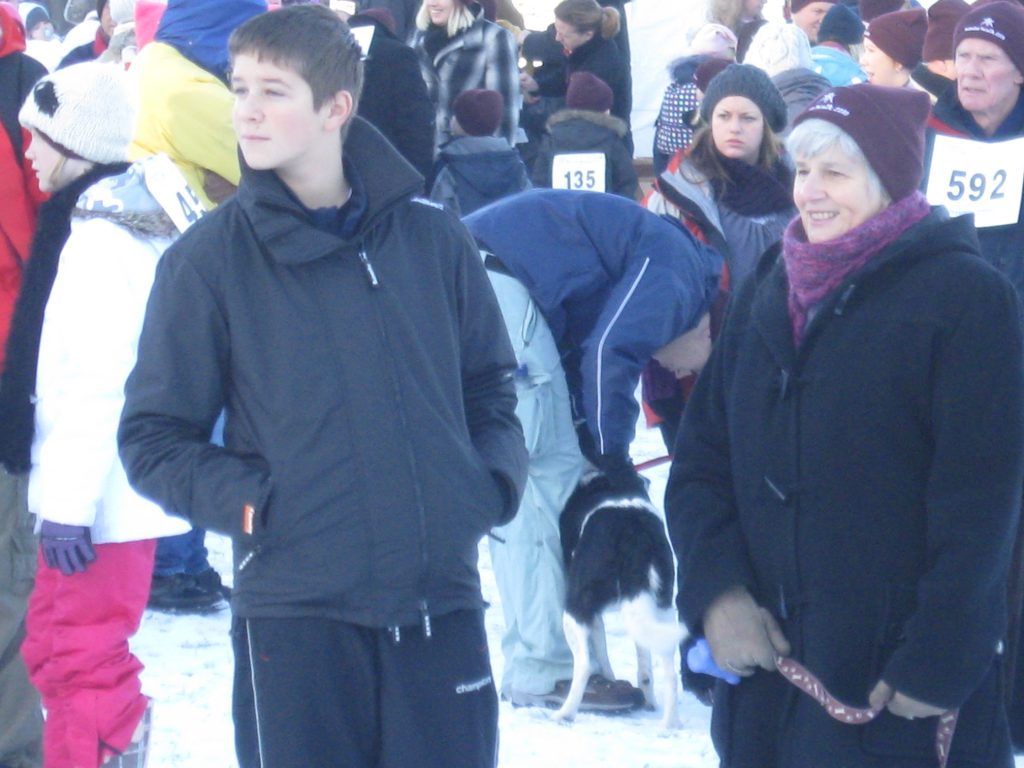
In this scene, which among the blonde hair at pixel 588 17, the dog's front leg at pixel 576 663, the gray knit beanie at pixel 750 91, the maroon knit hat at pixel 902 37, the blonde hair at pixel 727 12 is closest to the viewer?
the dog's front leg at pixel 576 663

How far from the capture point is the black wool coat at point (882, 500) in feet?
7.51

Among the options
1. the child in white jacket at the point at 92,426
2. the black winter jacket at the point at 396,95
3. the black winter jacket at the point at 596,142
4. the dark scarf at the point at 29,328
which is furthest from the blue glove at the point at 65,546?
the black winter jacket at the point at 596,142

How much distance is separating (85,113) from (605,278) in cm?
143

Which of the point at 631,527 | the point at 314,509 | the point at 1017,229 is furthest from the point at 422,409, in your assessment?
the point at 1017,229

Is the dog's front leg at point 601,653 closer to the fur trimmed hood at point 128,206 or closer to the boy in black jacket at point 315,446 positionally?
the fur trimmed hood at point 128,206

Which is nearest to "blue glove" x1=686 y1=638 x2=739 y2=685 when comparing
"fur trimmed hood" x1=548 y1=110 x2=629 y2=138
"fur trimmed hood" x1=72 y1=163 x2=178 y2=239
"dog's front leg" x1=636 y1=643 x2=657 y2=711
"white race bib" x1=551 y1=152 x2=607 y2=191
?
"fur trimmed hood" x1=72 y1=163 x2=178 y2=239

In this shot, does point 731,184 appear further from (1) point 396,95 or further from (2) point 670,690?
(1) point 396,95

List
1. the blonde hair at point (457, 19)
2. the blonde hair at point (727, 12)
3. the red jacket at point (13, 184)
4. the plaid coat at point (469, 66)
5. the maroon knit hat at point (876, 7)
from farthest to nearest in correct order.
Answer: the blonde hair at point (727, 12)
the maroon knit hat at point (876, 7)
the plaid coat at point (469, 66)
the blonde hair at point (457, 19)
the red jacket at point (13, 184)

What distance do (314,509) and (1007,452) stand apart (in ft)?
3.45

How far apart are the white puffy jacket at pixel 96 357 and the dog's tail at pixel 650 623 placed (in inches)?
Result: 55.9

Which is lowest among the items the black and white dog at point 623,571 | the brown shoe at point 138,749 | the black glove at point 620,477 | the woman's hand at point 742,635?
the brown shoe at point 138,749

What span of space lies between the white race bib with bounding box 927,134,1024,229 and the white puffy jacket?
2.38 m

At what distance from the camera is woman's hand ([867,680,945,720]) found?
2297mm

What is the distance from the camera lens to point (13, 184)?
384cm
